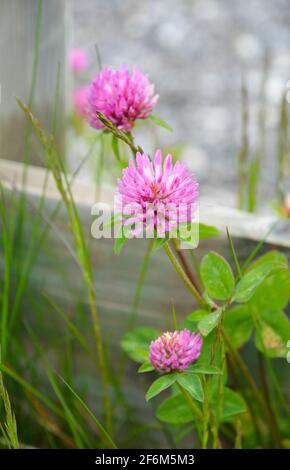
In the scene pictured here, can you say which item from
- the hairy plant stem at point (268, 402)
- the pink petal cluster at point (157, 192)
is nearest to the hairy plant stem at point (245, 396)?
the hairy plant stem at point (268, 402)

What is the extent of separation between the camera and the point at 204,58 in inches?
131

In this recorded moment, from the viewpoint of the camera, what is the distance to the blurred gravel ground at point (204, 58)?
113 inches

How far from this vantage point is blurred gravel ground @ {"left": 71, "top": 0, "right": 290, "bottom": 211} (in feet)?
9.39

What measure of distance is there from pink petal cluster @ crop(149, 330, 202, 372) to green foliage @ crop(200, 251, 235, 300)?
10 cm

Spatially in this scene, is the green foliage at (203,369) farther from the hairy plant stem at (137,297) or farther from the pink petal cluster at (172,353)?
the hairy plant stem at (137,297)

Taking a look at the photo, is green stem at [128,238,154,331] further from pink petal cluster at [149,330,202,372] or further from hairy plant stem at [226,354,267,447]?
pink petal cluster at [149,330,202,372]

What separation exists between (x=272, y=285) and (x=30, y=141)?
0.67 m

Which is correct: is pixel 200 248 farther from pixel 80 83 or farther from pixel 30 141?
pixel 80 83

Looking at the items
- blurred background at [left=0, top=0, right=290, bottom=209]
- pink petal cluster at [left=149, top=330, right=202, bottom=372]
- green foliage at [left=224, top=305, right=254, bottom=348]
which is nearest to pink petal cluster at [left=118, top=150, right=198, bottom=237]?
pink petal cluster at [left=149, top=330, right=202, bottom=372]

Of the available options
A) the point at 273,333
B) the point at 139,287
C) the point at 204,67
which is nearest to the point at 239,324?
the point at 273,333

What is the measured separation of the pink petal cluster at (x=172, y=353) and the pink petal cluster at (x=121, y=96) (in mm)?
240

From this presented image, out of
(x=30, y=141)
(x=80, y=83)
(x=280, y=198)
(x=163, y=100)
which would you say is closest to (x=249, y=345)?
(x=280, y=198)

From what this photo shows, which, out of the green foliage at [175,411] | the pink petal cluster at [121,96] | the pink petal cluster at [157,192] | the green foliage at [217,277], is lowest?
the green foliage at [175,411]

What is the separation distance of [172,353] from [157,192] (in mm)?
157
